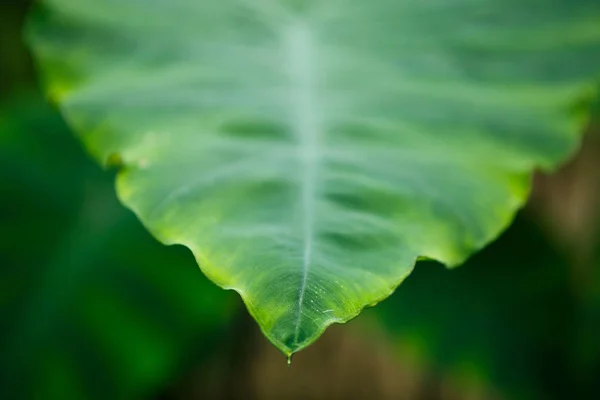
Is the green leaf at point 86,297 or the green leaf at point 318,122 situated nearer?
the green leaf at point 318,122

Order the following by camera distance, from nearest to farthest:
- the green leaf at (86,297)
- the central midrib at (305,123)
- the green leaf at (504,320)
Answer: the central midrib at (305,123), the green leaf at (86,297), the green leaf at (504,320)

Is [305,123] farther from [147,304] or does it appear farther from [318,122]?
[147,304]

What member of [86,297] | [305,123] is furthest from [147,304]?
[305,123]

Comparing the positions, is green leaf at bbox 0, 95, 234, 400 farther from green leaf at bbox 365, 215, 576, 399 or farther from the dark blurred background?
green leaf at bbox 365, 215, 576, 399

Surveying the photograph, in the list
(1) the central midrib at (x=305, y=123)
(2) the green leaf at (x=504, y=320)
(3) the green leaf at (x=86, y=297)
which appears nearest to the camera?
(1) the central midrib at (x=305, y=123)

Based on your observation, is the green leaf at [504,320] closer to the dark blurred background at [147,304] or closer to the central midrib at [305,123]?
the dark blurred background at [147,304]

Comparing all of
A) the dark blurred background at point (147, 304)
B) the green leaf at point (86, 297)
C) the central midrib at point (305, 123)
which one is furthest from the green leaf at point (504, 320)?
the central midrib at point (305, 123)
